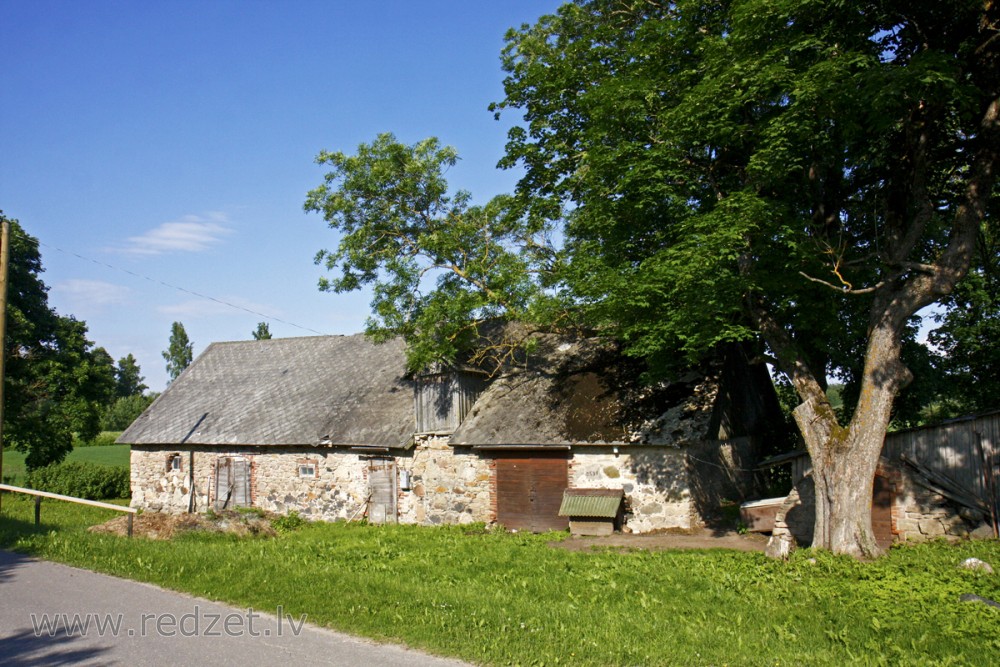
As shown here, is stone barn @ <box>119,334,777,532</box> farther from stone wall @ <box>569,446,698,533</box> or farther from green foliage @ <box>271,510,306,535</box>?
green foliage @ <box>271,510,306,535</box>

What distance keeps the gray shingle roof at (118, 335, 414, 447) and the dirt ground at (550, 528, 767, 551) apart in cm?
649

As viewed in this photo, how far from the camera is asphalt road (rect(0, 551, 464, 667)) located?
6715 millimetres

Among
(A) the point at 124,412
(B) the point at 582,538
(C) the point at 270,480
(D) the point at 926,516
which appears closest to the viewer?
(D) the point at 926,516

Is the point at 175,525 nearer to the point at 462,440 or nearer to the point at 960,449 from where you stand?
the point at 462,440

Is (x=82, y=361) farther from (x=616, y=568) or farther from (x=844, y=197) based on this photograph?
(x=844, y=197)

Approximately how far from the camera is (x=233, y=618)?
8133mm

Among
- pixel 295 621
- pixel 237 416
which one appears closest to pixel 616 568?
pixel 295 621

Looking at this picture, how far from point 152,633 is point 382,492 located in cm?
1267

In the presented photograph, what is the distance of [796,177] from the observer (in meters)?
13.4

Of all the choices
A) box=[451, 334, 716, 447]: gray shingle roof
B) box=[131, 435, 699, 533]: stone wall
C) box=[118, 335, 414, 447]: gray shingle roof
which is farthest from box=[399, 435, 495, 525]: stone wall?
box=[118, 335, 414, 447]: gray shingle roof

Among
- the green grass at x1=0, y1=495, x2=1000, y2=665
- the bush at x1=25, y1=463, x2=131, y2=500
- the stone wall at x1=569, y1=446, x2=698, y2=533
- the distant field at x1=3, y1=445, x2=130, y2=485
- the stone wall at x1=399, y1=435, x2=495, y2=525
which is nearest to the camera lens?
the green grass at x1=0, y1=495, x2=1000, y2=665

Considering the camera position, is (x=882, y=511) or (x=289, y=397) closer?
(x=882, y=511)

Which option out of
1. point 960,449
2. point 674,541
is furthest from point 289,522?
point 960,449

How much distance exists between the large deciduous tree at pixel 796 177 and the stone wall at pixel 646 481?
2.75 meters
